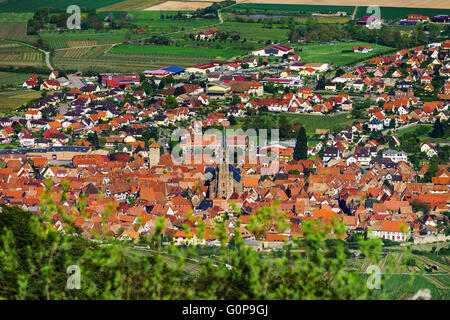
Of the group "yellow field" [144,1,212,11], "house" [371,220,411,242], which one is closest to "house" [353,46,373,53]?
"yellow field" [144,1,212,11]

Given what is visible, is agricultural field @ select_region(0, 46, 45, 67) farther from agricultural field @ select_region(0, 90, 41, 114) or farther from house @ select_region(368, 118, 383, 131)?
house @ select_region(368, 118, 383, 131)

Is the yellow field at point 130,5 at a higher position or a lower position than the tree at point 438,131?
higher

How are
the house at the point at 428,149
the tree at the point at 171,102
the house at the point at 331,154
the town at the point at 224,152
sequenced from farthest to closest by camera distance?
the tree at the point at 171,102 < the house at the point at 428,149 < the house at the point at 331,154 < the town at the point at 224,152

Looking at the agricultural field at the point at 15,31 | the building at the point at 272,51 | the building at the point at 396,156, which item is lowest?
the building at the point at 396,156

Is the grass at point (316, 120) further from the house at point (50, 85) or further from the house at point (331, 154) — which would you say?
the house at point (50, 85)

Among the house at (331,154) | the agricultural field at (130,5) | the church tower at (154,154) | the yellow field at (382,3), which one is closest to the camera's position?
the church tower at (154,154)

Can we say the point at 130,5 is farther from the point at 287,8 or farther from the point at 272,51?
the point at 272,51

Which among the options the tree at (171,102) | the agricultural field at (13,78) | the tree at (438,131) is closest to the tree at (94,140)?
the tree at (171,102)
